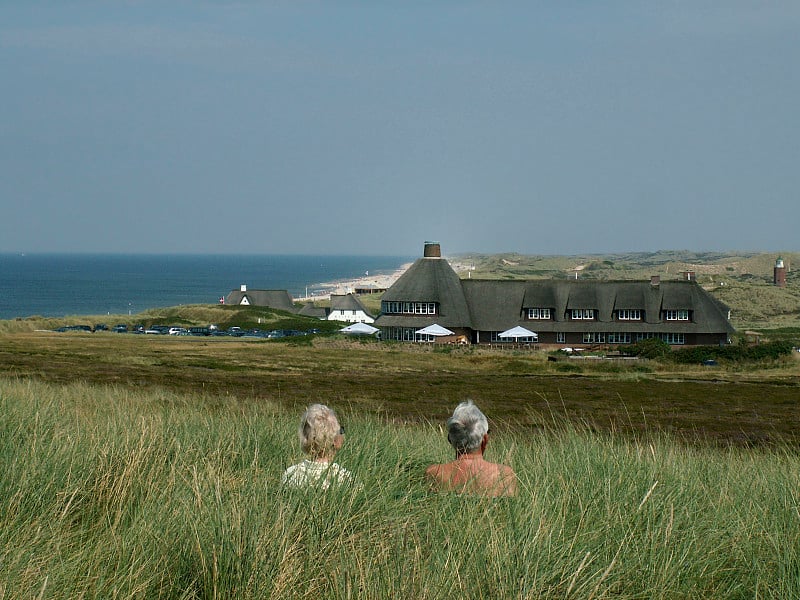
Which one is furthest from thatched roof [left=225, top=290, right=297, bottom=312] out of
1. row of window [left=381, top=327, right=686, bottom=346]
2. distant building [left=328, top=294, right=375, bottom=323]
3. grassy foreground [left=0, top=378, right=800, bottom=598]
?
grassy foreground [left=0, top=378, right=800, bottom=598]

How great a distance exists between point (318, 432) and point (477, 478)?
1.25 meters

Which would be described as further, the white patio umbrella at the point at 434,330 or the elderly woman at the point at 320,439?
the white patio umbrella at the point at 434,330

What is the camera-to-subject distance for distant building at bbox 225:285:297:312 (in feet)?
380

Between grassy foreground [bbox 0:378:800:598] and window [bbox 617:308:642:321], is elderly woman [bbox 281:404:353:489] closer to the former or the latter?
grassy foreground [bbox 0:378:800:598]

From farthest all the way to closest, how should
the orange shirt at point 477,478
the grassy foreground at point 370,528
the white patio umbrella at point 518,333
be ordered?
1. the white patio umbrella at point 518,333
2. the orange shirt at point 477,478
3. the grassy foreground at point 370,528

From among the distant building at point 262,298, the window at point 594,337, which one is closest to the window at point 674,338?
the window at point 594,337

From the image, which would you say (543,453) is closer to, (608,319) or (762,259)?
(608,319)

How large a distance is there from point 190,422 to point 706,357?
45.5 metres

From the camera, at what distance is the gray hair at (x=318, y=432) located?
7047mm

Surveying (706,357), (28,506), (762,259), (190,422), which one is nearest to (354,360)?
(706,357)

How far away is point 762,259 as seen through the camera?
197m

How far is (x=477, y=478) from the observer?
22.0 feet

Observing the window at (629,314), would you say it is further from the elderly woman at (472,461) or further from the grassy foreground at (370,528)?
the elderly woman at (472,461)

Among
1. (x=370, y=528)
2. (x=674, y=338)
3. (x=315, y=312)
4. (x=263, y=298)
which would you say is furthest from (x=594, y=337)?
(x=263, y=298)
